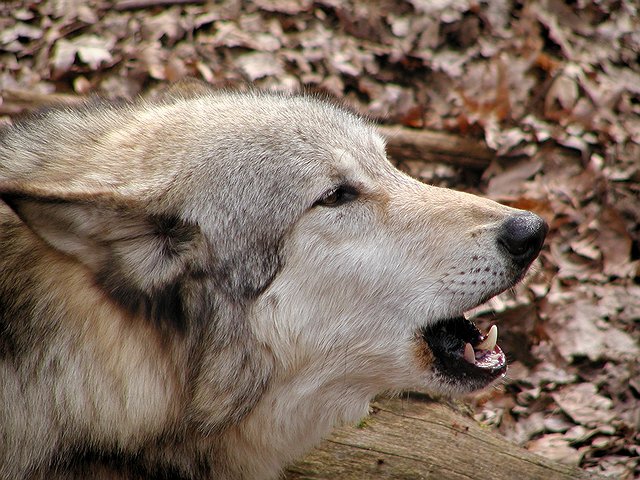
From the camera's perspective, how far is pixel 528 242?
311 centimetres

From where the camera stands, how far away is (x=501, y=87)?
6730mm

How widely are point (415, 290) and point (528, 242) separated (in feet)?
1.65

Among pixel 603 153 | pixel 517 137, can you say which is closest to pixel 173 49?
pixel 517 137

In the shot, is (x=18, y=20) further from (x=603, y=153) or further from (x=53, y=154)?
(x=603, y=153)

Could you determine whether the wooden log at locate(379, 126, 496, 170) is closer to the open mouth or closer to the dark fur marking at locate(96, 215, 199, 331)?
the open mouth

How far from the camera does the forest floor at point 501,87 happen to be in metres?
5.21

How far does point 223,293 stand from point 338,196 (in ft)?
2.14

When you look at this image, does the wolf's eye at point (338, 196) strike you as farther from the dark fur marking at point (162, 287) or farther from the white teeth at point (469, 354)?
the white teeth at point (469, 354)

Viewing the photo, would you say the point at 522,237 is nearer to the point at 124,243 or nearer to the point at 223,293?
the point at 223,293

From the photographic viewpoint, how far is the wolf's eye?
3217 millimetres

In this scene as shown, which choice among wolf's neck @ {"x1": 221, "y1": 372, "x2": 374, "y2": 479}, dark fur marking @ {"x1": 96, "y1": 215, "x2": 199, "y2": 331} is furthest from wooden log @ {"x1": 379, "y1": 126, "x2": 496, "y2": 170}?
dark fur marking @ {"x1": 96, "y1": 215, "x2": 199, "y2": 331}

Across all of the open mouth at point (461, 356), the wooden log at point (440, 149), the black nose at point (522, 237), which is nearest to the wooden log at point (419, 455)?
the open mouth at point (461, 356)

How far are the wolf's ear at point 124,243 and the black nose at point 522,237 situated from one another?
1268 millimetres

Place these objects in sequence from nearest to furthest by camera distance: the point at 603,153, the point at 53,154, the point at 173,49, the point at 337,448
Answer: the point at 53,154
the point at 337,448
the point at 603,153
the point at 173,49
